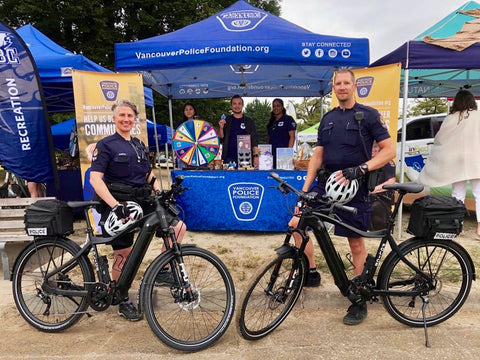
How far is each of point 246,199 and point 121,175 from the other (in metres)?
2.57

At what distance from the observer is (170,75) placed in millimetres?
6996

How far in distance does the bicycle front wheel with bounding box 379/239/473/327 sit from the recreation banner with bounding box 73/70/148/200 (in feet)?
12.3

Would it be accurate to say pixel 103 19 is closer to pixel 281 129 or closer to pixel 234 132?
pixel 281 129

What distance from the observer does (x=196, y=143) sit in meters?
5.10

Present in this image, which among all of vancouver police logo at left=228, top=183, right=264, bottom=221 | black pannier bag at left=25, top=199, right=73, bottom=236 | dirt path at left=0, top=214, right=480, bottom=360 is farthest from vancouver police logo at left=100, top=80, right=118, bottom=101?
dirt path at left=0, top=214, right=480, bottom=360

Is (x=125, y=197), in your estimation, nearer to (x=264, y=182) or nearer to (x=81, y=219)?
(x=264, y=182)

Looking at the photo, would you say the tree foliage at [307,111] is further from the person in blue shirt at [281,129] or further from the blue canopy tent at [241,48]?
the blue canopy tent at [241,48]

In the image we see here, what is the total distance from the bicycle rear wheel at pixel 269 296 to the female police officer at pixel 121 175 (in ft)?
2.56

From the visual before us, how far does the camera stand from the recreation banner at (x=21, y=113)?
4.61 metres

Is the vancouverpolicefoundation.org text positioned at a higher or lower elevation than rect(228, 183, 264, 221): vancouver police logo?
higher

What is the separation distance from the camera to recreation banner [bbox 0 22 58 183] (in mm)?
4613

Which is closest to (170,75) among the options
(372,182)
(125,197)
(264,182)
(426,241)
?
(264,182)

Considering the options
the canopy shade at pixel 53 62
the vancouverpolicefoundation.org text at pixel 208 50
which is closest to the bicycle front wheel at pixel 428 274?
the vancouverpolicefoundation.org text at pixel 208 50

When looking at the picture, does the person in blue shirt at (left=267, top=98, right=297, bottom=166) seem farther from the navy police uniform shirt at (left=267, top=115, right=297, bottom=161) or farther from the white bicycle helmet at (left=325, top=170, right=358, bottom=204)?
the white bicycle helmet at (left=325, top=170, right=358, bottom=204)
